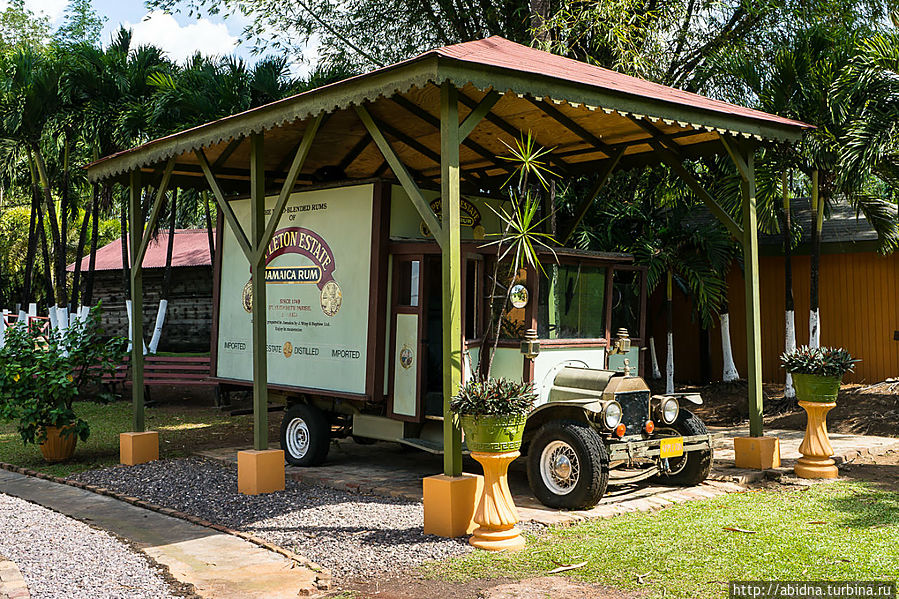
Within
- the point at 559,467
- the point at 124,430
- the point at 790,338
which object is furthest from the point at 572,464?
the point at 124,430

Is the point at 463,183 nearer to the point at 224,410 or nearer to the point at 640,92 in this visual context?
the point at 640,92

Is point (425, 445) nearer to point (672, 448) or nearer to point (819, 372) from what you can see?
point (672, 448)

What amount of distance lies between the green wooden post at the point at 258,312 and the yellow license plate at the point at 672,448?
3616 millimetres

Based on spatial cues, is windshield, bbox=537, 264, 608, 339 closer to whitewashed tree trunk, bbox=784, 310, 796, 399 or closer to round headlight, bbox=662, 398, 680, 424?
round headlight, bbox=662, 398, 680, 424

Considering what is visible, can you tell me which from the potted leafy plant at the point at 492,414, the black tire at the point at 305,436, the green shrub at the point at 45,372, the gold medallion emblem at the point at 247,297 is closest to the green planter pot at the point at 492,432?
the potted leafy plant at the point at 492,414

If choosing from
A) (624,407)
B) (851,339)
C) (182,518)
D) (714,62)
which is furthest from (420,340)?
(851,339)

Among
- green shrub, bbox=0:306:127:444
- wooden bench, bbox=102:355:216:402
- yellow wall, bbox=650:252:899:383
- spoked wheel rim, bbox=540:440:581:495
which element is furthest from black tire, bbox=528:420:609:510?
wooden bench, bbox=102:355:216:402

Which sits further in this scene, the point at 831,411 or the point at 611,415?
the point at 831,411

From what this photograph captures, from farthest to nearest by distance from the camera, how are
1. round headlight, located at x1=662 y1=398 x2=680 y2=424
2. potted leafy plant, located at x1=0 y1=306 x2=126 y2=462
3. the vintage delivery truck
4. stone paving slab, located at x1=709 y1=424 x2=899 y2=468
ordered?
1. potted leafy plant, located at x1=0 y1=306 x2=126 y2=462
2. stone paving slab, located at x1=709 y1=424 x2=899 y2=468
3. round headlight, located at x1=662 y1=398 x2=680 y2=424
4. the vintage delivery truck

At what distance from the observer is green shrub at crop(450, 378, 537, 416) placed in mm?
5758

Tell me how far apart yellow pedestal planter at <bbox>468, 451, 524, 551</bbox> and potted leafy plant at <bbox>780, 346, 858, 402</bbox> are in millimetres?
3668

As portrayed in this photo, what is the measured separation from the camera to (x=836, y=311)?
1376cm

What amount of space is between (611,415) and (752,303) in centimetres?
243

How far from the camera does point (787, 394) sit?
12.4m
